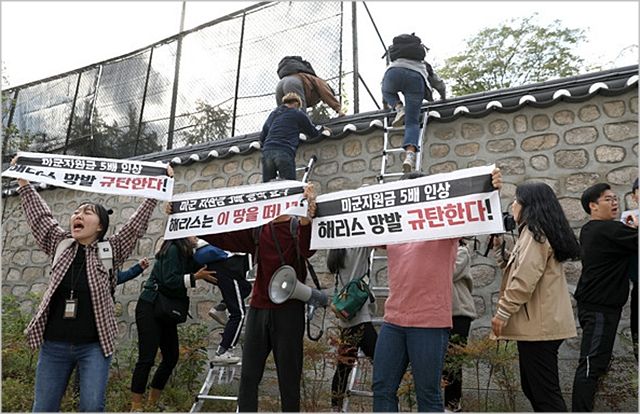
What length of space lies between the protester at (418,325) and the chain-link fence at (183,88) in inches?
145

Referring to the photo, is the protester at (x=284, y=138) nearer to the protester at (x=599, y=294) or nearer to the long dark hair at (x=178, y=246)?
the long dark hair at (x=178, y=246)

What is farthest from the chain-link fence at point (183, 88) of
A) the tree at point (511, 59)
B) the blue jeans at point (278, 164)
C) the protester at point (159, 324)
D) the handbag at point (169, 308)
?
the tree at point (511, 59)

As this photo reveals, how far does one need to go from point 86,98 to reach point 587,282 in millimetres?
7796

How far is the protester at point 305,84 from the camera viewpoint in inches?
230

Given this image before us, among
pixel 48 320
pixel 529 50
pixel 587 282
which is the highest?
pixel 529 50

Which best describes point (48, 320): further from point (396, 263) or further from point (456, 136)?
point (456, 136)

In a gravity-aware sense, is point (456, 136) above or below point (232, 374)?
above

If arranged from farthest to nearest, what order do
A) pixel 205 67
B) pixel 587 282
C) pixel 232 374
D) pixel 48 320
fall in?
1. pixel 205 67
2. pixel 232 374
3. pixel 587 282
4. pixel 48 320

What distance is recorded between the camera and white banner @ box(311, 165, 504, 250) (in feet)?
9.64

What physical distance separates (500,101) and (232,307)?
301 cm

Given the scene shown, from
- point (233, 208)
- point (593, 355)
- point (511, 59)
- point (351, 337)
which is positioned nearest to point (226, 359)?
point (351, 337)

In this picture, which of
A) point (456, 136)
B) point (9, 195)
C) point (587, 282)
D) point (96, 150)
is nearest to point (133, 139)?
point (96, 150)

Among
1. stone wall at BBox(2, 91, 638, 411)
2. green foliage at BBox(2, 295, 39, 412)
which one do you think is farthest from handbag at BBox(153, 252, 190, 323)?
stone wall at BBox(2, 91, 638, 411)

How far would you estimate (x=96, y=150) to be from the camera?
27.1ft
